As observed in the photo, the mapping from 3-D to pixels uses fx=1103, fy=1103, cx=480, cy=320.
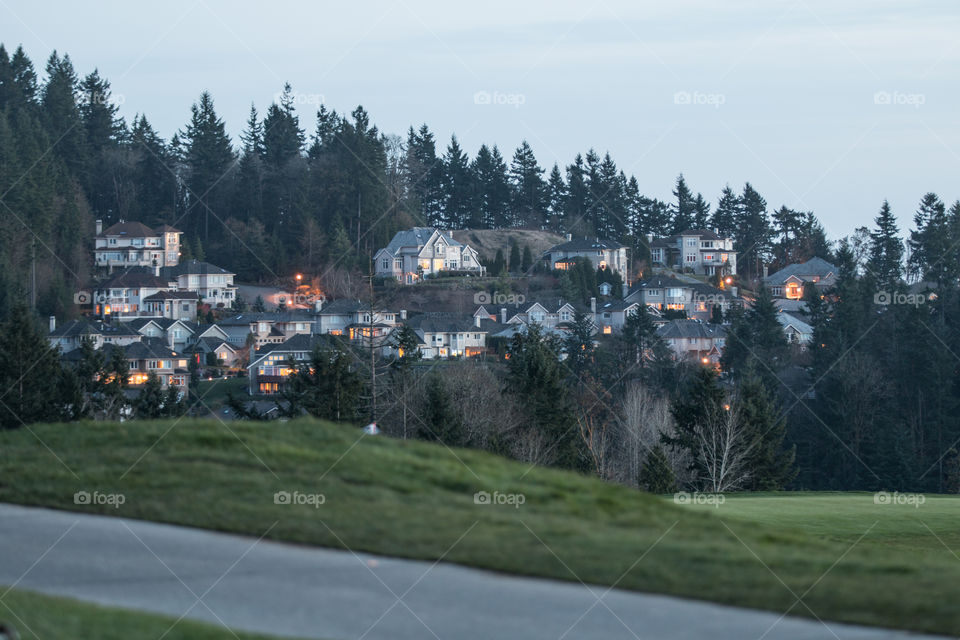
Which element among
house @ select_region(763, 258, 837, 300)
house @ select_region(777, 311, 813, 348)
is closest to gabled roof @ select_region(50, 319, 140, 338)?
house @ select_region(777, 311, 813, 348)

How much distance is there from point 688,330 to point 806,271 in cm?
3264

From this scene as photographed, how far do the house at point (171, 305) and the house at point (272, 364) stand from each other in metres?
18.6

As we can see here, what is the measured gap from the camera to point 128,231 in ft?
316

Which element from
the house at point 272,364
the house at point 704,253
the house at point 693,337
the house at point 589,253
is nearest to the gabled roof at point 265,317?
the house at point 272,364

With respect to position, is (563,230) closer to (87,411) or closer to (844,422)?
(844,422)

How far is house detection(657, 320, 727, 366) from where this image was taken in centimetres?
7925

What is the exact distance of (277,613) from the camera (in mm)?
7848

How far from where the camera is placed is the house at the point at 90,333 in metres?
73.5

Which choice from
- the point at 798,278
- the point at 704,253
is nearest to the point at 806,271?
the point at 798,278

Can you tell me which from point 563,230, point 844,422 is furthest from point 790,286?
point 844,422

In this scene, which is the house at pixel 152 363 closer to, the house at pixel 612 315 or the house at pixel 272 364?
the house at pixel 272 364

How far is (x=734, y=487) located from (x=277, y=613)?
34.5m

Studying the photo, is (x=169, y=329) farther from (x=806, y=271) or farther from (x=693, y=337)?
(x=806, y=271)

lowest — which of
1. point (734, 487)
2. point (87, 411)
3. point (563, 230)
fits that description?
point (734, 487)
